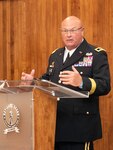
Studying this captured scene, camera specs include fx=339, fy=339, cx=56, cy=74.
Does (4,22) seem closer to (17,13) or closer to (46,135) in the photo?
(17,13)

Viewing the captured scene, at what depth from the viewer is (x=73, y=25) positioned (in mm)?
2043

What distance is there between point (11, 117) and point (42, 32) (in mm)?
1521

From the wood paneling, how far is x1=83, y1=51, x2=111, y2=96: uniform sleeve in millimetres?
717

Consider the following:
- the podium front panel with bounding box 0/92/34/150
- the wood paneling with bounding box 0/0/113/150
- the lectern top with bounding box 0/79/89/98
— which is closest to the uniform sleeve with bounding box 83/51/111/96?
the lectern top with bounding box 0/79/89/98

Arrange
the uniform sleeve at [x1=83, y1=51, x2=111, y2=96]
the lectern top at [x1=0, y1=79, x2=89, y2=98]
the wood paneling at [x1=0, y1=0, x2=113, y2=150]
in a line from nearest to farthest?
the lectern top at [x1=0, y1=79, x2=89, y2=98]
the uniform sleeve at [x1=83, y1=51, x2=111, y2=96]
the wood paneling at [x1=0, y1=0, x2=113, y2=150]

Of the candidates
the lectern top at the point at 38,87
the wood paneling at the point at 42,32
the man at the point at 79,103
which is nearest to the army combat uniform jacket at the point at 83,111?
the man at the point at 79,103

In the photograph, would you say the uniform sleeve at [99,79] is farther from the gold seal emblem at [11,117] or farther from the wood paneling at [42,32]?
the wood paneling at [42,32]

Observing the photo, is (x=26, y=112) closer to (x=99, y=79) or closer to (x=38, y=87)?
(x=38, y=87)

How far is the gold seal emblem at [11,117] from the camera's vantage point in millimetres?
1521

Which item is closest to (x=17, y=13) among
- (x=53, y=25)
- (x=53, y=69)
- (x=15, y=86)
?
(x=53, y=25)

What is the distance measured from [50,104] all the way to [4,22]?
1665 mm

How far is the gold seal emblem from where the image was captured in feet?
4.99

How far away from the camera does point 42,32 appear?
2.93 meters

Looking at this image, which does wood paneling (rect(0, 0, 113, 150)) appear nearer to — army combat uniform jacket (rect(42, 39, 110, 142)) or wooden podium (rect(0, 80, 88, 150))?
army combat uniform jacket (rect(42, 39, 110, 142))
